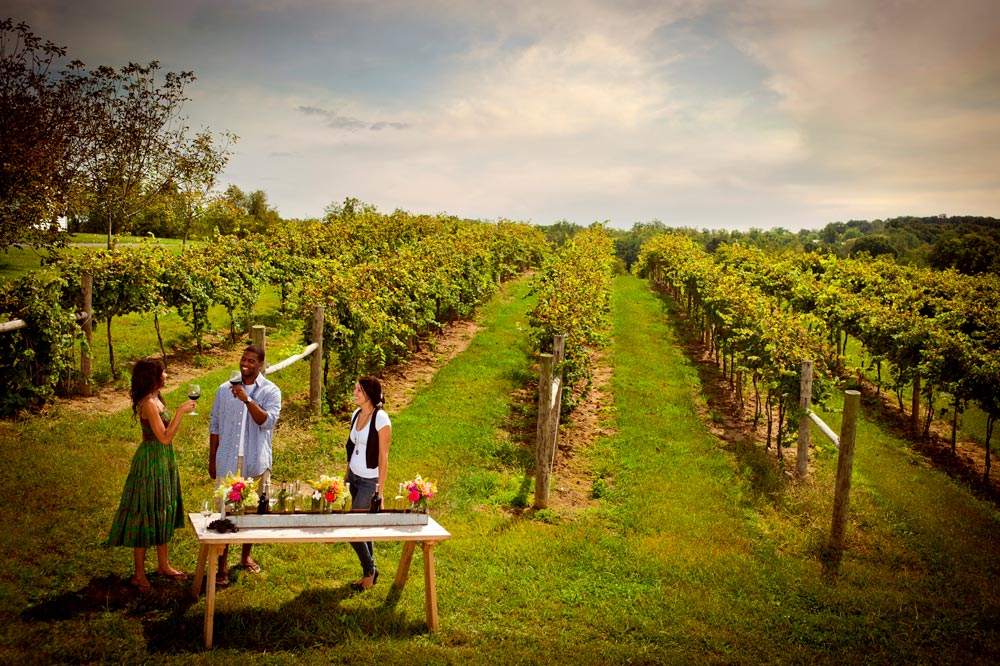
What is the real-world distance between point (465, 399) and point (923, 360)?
905 centimetres

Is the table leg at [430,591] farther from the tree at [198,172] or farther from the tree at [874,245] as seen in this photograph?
the tree at [874,245]

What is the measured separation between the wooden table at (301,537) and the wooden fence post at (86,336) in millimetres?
6432

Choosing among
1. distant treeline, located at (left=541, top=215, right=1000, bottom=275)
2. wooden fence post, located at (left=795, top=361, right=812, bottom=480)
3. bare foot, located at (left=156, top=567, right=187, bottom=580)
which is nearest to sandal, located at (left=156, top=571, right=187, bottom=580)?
bare foot, located at (left=156, top=567, right=187, bottom=580)

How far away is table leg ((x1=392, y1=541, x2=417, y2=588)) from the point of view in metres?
5.53

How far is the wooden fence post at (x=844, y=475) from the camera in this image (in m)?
7.05

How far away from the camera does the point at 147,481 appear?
5.15 m

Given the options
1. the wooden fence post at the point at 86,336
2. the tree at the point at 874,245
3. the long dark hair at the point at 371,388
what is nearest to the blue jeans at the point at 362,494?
the long dark hair at the point at 371,388

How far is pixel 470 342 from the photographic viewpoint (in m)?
17.9

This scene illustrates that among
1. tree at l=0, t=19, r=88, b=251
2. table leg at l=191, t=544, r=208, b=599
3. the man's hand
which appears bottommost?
table leg at l=191, t=544, r=208, b=599

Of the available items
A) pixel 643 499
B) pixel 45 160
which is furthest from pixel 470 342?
A: pixel 45 160

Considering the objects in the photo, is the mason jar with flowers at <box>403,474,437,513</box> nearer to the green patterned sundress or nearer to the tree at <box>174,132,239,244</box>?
the green patterned sundress

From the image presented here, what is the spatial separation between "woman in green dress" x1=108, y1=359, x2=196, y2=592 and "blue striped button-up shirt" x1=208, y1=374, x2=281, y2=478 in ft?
1.36

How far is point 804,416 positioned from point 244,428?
7.85m

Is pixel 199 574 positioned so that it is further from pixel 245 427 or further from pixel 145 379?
pixel 145 379
